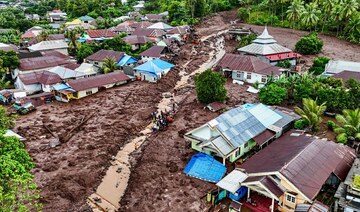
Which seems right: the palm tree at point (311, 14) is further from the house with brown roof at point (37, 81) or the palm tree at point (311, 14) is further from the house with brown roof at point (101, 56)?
the house with brown roof at point (37, 81)

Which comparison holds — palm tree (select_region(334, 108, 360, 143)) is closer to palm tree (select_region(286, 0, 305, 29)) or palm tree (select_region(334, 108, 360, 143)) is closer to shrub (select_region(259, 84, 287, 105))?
shrub (select_region(259, 84, 287, 105))

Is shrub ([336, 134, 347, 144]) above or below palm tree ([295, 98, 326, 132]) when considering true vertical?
below

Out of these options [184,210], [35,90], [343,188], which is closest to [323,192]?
[343,188]

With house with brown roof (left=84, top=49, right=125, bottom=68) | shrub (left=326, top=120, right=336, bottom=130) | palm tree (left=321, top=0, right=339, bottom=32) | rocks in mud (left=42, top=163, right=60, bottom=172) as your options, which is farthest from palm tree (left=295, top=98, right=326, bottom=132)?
palm tree (left=321, top=0, right=339, bottom=32)

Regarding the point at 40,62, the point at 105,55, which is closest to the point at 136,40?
the point at 105,55

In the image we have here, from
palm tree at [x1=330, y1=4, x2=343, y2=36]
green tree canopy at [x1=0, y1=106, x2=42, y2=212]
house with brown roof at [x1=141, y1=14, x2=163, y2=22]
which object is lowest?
house with brown roof at [x1=141, y1=14, x2=163, y2=22]

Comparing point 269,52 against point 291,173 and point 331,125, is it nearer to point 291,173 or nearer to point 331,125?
point 331,125

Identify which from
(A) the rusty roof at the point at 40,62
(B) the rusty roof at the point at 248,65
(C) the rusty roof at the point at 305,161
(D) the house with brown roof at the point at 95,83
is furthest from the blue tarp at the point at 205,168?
(A) the rusty roof at the point at 40,62
